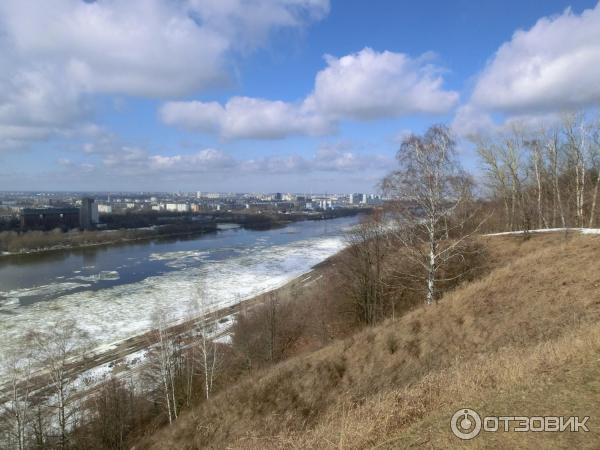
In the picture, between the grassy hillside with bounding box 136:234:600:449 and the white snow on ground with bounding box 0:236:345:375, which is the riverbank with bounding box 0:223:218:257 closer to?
the white snow on ground with bounding box 0:236:345:375

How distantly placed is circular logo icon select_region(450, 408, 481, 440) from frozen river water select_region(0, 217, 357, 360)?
2037 centimetres

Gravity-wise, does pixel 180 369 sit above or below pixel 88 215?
below

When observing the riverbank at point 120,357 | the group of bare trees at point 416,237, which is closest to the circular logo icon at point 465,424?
the group of bare trees at point 416,237

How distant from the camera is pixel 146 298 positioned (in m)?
28.3

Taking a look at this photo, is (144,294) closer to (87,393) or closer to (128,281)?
(128,281)

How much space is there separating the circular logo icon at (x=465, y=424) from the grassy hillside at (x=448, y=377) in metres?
0.10

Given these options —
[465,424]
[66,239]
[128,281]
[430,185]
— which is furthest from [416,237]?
[66,239]

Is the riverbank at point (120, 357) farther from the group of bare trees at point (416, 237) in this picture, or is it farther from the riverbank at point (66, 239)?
the riverbank at point (66, 239)

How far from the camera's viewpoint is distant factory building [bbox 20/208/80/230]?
71625mm

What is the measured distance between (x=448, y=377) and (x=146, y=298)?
86.0ft

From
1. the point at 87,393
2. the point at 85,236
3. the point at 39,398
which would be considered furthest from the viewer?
the point at 85,236

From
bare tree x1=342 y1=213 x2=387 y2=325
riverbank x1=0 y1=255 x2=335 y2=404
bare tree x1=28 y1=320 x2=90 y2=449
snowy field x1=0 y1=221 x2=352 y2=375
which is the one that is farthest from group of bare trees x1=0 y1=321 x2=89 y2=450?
bare tree x1=342 y1=213 x2=387 y2=325

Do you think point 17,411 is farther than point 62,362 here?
No

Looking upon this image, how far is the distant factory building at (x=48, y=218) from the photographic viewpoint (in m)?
71.6
